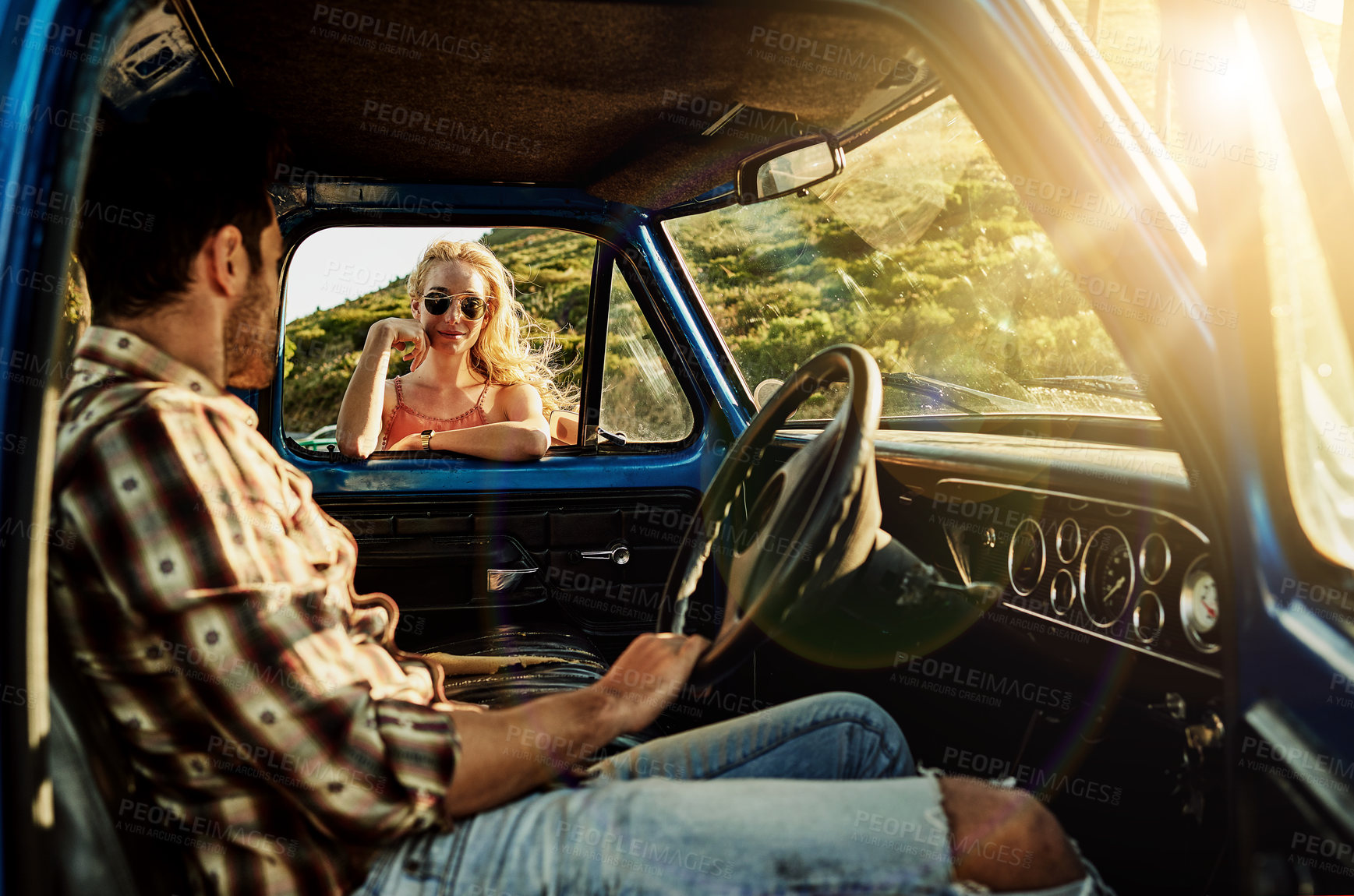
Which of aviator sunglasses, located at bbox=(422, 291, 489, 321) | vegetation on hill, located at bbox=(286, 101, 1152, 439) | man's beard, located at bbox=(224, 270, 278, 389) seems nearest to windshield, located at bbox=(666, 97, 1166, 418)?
vegetation on hill, located at bbox=(286, 101, 1152, 439)

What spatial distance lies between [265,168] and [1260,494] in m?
1.38

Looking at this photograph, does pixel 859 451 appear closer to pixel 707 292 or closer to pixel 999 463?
pixel 999 463

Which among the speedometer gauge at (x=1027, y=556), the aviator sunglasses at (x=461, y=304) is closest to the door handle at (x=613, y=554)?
the aviator sunglasses at (x=461, y=304)

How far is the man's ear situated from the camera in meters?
1.23

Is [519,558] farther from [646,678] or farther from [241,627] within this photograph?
[241,627]

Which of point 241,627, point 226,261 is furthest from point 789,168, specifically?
point 241,627

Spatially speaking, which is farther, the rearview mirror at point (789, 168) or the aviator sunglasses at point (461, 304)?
the aviator sunglasses at point (461, 304)

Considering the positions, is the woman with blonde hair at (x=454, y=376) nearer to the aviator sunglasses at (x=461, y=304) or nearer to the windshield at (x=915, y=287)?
the aviator sunglasses at (x=461, y=304)

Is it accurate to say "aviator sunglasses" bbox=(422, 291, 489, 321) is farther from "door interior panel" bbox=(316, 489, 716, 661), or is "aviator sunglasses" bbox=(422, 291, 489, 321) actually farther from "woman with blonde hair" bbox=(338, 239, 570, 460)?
"door interior panel" bbox=(316, 489, 716, 661)

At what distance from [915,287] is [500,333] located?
1.39 m

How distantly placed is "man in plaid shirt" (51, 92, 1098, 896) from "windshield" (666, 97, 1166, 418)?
99cm

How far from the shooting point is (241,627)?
1.01 metres

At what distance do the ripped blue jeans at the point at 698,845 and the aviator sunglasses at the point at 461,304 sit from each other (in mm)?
2115

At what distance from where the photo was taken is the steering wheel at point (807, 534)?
137 centimetres
